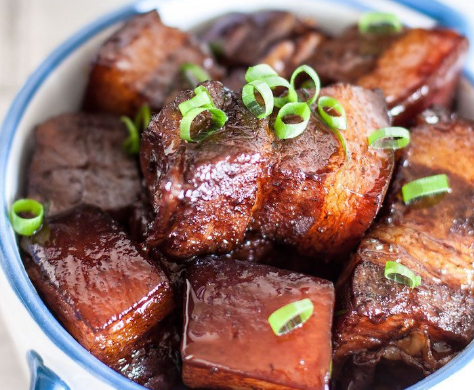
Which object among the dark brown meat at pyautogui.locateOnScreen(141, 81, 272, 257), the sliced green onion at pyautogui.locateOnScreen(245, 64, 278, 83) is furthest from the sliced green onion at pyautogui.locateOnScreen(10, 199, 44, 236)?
the sliced green onion at pyautogui.locateOnScreen(245, 64, 278, 83)

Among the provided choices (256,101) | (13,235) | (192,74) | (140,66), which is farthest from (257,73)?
(13,235)

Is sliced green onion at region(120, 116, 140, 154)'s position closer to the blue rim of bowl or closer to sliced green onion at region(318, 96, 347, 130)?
the blue rim of bowl

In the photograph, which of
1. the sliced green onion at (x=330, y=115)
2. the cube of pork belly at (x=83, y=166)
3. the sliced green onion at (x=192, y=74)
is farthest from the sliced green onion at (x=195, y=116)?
the sliced green onion at (x=192, y=74)

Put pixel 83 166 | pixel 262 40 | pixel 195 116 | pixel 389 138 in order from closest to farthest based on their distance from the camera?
pixel 195 116 < pixel 389 138 < pixel 83 166 < pixel 262 40

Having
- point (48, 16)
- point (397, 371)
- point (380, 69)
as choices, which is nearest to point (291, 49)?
point (380, 69)

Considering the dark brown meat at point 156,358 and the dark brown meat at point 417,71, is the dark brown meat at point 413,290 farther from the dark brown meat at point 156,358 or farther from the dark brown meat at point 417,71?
the dark brown meat at point 156,358

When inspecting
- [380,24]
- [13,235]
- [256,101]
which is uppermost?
[256,101]

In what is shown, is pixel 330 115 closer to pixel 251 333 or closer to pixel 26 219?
pixel 251 333

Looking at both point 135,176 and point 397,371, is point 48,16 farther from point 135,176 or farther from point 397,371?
point 397,371
